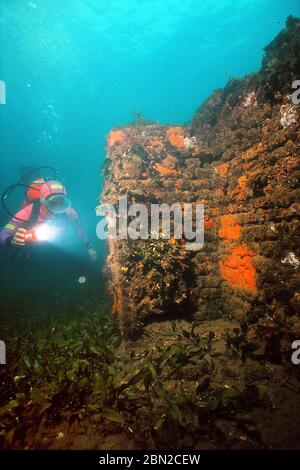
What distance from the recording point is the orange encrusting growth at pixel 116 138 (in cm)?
941

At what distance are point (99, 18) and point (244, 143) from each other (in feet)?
111

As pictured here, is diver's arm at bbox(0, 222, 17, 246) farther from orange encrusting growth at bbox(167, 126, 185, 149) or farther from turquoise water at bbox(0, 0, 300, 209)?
turquoise water at bbox(0, 0, 300, 209)

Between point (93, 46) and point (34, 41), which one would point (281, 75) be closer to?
point (34, 41)

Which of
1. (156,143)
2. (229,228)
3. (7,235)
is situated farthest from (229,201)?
(7,235)

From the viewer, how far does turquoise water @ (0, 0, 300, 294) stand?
29016 millimetres

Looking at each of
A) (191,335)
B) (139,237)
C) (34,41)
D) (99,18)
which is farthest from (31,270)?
(99,18)

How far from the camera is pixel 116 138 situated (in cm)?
951

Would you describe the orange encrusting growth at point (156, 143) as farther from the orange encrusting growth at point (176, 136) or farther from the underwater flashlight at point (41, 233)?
the underwater flashlight at point (41, 233)

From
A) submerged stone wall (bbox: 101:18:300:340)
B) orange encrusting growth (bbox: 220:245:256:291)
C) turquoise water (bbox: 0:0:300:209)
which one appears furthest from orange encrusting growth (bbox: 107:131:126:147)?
orange encrusting growth (bbox: 220:245:256:291)

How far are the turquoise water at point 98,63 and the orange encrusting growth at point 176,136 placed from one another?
7.61 ft

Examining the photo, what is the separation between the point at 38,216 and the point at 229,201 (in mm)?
5366

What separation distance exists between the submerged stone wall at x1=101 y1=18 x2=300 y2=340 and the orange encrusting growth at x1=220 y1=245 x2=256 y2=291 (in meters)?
0.02

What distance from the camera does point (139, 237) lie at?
6656 mm

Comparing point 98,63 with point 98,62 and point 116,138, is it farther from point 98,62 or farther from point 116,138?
point 116,138
